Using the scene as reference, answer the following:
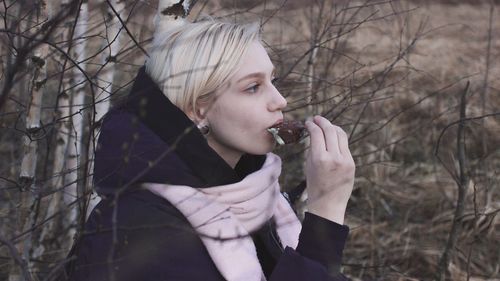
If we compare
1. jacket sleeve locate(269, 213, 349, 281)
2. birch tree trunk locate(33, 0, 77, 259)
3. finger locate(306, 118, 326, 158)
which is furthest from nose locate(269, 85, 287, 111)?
birch tree trunk locate(33, 0, 77, 259)

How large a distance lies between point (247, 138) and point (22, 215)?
1314mm

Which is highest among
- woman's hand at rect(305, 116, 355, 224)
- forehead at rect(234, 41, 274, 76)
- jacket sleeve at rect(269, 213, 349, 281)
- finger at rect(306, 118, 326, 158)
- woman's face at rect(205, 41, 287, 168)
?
forehead at rect(234, 41, 274, 76)

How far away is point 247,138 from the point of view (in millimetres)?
2441

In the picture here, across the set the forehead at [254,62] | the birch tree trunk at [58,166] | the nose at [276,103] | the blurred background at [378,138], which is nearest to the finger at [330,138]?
the nose at [276,103]

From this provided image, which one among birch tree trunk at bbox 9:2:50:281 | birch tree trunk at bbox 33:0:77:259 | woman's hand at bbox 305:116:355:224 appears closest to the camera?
woman's hand at bbox 305:116:355:224

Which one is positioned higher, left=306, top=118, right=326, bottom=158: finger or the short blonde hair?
the short blonde hair

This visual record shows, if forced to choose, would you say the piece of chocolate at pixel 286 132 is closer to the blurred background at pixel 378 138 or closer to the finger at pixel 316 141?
the finger at pixel 316 141

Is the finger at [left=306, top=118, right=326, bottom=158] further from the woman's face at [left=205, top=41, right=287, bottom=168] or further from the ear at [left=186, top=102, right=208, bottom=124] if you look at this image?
the ear at [left=186, top=102, right=208, bottom=124]

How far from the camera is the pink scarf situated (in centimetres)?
229

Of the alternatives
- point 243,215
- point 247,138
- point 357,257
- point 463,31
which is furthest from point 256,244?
point 463,31

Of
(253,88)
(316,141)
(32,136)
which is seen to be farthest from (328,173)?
(32,136)

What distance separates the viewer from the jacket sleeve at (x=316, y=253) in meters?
2.22

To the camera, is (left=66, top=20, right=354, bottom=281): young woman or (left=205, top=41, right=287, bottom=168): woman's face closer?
(left=66, top=20, right=354, bottom=281): young woman

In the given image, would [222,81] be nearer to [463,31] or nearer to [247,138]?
[247,138]
